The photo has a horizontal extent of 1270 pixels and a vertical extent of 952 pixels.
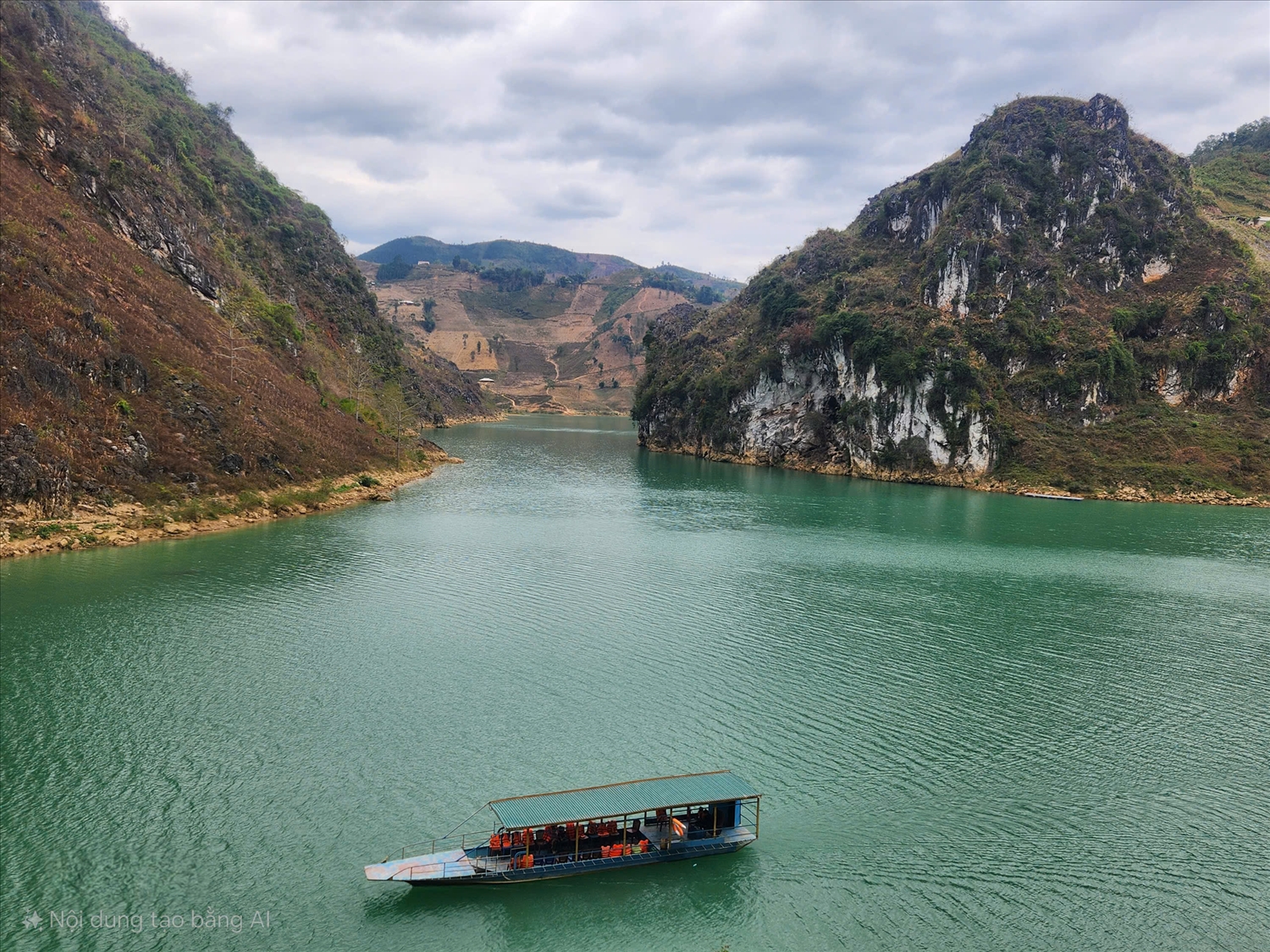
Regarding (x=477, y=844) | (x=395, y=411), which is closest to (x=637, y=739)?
(x=477, y=844)

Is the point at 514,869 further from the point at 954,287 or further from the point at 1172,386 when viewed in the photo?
the point at 1172,386

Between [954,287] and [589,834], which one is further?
[954,287]

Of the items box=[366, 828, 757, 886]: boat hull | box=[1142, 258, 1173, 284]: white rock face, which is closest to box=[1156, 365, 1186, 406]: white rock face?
box=[1142, 258, 1173, 284]: white rock face

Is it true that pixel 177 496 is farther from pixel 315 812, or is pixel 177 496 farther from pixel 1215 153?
pixel 1215 153

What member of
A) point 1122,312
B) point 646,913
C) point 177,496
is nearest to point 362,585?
point 177,496

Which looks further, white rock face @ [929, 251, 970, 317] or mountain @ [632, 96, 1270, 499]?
white rock face @ [929, 251, 970, 317]

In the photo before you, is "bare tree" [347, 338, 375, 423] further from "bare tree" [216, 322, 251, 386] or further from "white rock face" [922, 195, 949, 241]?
"white rock face" [922, 195, 949, 241]

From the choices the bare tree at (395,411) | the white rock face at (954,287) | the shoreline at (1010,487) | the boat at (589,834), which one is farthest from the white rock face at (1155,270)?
the boat at (589,834)
